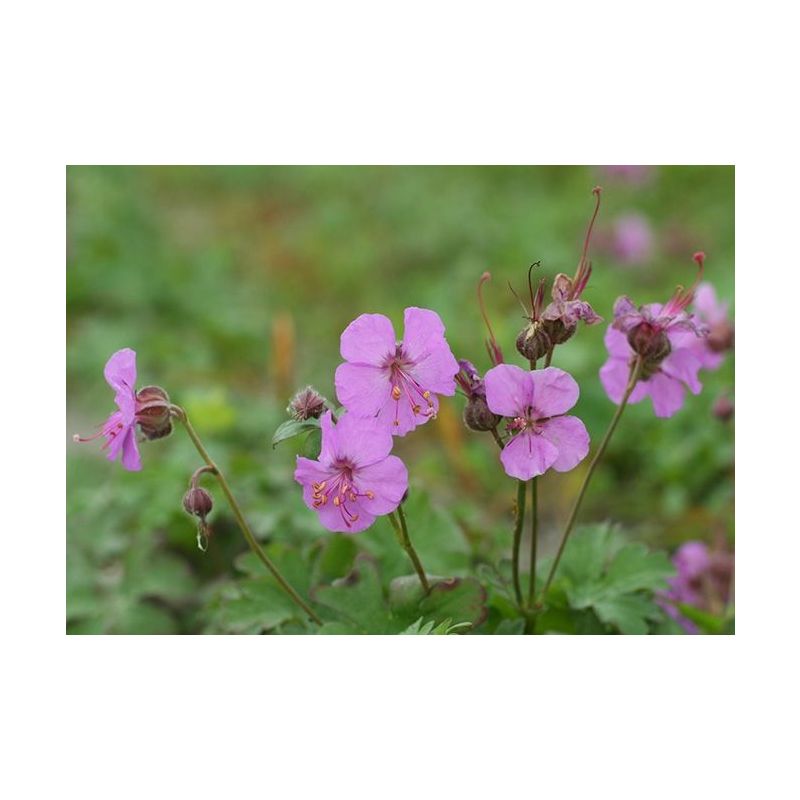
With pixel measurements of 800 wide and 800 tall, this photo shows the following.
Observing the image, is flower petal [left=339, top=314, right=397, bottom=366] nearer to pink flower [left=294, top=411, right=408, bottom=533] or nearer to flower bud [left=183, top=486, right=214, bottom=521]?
pink flower [left=294, top=411, right=408, bottom=533]

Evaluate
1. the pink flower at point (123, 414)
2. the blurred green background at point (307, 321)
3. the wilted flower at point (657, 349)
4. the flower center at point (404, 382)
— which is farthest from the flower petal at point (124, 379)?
the wilted flower at point (657, 349)

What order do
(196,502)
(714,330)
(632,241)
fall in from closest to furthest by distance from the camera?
1. (196,502)
2. (714,330)
3. (632,241)

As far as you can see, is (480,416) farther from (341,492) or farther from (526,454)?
(341,492)

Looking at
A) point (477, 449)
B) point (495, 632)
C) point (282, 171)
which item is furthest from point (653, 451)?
point (282, 171)

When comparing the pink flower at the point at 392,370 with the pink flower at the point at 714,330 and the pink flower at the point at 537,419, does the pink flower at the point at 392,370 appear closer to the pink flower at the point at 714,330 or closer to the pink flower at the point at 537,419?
the pink flower at the point at 537,419

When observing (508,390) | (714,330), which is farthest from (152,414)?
(714,330)

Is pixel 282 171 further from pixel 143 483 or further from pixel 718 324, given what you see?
pixel 718 324

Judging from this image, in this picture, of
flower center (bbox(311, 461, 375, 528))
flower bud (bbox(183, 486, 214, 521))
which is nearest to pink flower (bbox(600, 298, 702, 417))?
flower center (bbox(311, 461, 375, 528))
